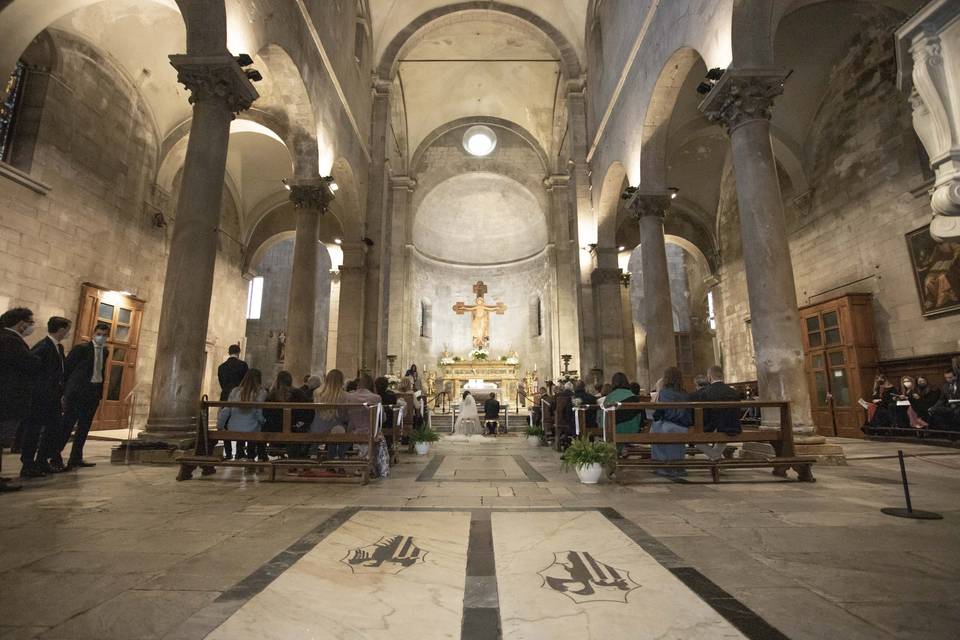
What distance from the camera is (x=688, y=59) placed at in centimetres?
881

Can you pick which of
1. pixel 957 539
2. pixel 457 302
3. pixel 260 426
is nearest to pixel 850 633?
pixel 957 539

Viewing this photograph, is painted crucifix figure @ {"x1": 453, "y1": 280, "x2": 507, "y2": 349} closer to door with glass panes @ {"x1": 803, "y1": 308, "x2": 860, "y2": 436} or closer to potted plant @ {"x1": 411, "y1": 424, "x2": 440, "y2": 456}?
door with glass panes @ {"x1": 803, "y1": 308, "x2": 860, "y2": 436}

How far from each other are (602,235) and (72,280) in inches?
504

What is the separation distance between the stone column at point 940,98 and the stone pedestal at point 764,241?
1.99 m

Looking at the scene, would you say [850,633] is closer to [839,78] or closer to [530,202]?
[839,78]

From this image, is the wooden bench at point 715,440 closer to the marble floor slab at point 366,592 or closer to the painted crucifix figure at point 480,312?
the marble floor slab at point 366,592

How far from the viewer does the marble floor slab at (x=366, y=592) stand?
5.57 ft

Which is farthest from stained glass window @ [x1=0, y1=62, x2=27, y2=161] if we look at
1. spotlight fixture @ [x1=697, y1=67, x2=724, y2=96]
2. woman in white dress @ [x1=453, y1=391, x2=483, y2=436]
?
spotlight fixture @ [x1=697, y1=67, x2=724, y2=96]

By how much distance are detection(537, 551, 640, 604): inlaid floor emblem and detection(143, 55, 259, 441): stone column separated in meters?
5.25

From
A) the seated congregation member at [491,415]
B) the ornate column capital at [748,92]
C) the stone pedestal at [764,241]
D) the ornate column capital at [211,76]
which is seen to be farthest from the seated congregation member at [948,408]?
the ornate column capital at [211,76]

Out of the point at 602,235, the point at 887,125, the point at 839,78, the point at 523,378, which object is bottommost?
the point at 523,378

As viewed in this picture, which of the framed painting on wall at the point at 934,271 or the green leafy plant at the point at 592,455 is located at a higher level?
the framed painting on wall at the point at 934,271

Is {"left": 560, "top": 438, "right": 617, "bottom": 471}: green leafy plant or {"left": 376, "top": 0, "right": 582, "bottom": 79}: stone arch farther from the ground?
{"left": 376, "top": 0, "right": 582, "bottom": 79}: stone arch

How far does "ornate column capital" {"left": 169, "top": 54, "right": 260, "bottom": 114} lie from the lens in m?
6.53
